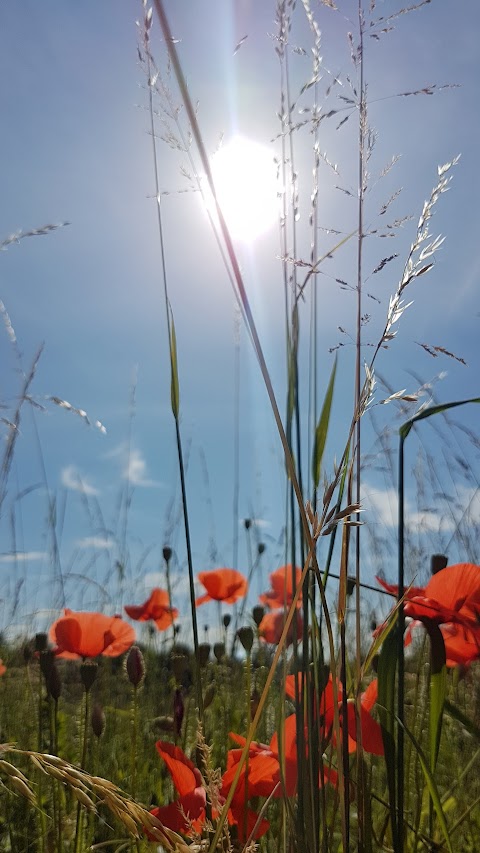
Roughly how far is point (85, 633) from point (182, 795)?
2.21 ft

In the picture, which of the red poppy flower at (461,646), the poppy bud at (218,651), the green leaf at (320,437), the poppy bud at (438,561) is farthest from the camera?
the poppy bud at (218,651)

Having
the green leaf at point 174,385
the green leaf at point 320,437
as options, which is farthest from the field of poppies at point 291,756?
the green leaf at point 174,385

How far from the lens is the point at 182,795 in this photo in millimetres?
886

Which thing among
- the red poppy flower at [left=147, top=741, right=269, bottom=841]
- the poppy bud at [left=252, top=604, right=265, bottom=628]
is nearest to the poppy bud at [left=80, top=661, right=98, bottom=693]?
the red poppy flower at [left=147, top=741, right=269, bottom=841]

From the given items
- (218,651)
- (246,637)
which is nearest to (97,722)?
(246,637)

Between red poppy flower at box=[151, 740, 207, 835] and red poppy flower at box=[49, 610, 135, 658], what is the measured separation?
0.64 meters

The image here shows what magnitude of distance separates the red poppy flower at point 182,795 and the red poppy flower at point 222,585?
97cm

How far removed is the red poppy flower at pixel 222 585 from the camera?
1.90 meters

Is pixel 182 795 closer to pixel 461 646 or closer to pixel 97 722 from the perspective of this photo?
pixel 461 646

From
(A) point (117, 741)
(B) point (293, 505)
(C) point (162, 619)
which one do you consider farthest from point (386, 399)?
(A) point (117, 741)

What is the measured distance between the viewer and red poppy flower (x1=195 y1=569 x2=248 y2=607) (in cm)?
190

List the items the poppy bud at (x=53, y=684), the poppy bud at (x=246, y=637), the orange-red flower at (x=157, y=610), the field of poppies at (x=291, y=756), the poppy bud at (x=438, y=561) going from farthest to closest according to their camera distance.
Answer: the orange-red flower at (x=157, y=610), the poppy bud at (x=246, y=637), the poppy bud at (x=53, y=684), the poppy bud at (x=438, y=561), the field of poppies at (x=291, y=756)

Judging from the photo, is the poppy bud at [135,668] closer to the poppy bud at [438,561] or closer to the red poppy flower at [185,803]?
the red poppy flower at [185,803]

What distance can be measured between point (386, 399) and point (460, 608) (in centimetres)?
29
